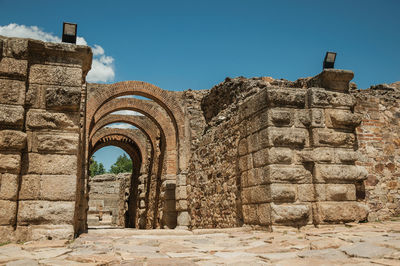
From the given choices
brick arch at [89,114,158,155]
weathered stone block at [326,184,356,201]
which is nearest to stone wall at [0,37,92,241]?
weathered stone block at [326,184,356,201]

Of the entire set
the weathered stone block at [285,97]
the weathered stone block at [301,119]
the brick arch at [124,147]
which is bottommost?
the weathered stone block at [301,119]

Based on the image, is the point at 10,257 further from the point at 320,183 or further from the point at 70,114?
the point at 320,183

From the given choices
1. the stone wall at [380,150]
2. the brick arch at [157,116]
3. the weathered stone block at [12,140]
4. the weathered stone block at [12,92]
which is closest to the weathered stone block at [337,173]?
the stone wall at [380,150]

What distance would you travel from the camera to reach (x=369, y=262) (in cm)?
286

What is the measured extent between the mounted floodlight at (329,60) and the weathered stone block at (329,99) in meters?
0.54

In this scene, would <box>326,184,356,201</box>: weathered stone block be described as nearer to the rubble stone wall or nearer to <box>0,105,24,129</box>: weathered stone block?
<box>0,105,24,129</box>: weathered stone block

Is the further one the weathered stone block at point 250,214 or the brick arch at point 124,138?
the brick arch at point 124,138

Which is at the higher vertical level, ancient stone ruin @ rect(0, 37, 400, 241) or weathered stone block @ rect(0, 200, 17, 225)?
ancient stone ruin @ rect(0, 37, 400, 241)

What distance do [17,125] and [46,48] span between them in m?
1.08

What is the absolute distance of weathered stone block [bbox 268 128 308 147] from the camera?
5.40 metres

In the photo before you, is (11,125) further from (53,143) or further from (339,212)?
(339,212)

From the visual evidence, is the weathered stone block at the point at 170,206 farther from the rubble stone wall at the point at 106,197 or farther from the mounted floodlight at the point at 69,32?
the rubble stone wall at the point at 106,197

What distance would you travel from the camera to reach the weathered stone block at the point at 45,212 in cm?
425

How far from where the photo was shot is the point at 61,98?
460 cm
